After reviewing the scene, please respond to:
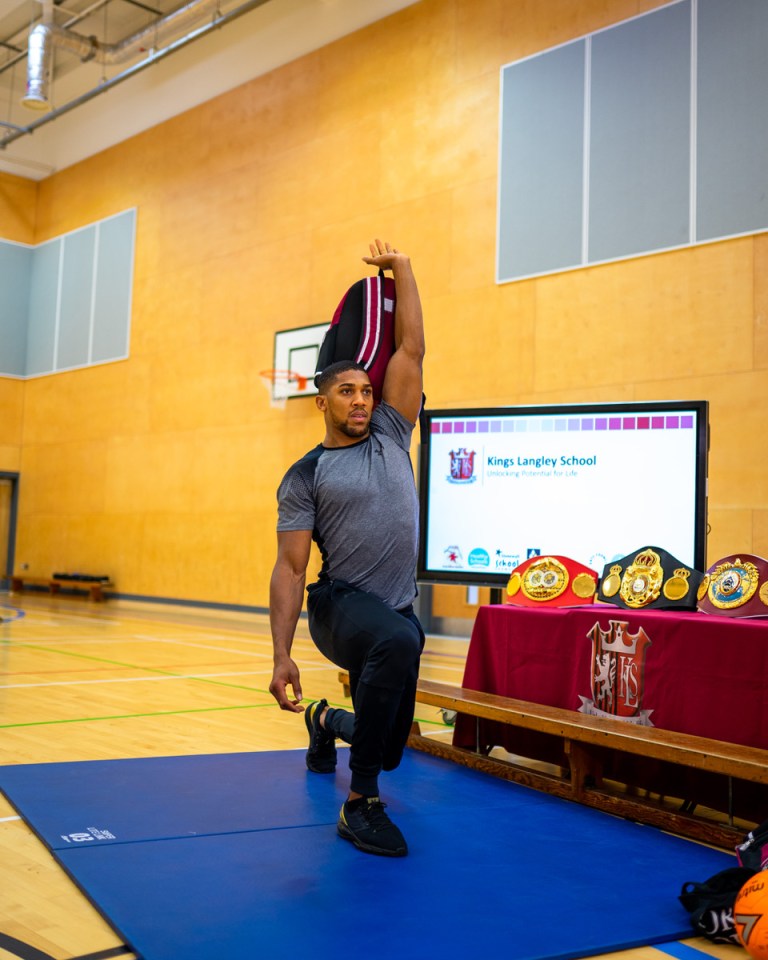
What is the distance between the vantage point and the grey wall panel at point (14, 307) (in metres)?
18.0

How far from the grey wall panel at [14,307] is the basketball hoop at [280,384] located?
7260 millimetres

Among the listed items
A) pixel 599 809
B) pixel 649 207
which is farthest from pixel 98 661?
pixel 649 207

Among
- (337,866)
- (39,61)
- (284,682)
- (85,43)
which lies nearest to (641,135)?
(284,682)

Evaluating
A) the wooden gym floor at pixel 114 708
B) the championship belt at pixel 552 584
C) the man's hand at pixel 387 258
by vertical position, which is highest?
the man's hand at pixel 387 258

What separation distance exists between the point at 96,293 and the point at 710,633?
1472cm

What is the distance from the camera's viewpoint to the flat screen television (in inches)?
218

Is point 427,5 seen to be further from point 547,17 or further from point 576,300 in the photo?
point 576,300

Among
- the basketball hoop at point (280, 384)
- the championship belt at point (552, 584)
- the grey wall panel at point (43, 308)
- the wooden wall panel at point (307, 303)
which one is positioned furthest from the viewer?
the grey wall panel at point (43, 308)

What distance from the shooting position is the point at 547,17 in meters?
10.2

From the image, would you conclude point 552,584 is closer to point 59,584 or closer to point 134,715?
point 134,715

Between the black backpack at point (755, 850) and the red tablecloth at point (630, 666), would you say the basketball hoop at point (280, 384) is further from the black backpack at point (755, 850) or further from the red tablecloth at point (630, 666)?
the black backpack at point (755, 850)

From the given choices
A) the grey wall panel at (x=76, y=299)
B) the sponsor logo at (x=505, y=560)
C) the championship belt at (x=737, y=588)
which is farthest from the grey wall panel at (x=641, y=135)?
the grey wall panel at (x=76, y=299)

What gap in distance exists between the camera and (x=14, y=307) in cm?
1809

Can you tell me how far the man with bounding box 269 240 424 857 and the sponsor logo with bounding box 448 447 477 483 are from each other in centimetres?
318
